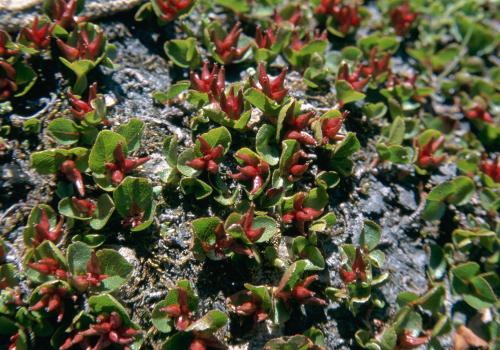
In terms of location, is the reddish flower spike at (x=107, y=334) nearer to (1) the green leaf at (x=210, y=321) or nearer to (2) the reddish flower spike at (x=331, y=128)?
(1) the green leaf at (x=210, y=321)

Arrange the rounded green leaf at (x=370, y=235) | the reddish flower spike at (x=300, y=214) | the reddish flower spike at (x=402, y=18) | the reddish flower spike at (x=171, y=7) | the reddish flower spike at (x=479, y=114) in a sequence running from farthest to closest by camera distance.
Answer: the reddish flower spike at (x=402, y=18) < the reddish flower spike at (x=479, y=114) < the reddish flower spike at (x=171, y=7) < the rounded green leaf at (x=370, y=235) < the reddish flower spike at (x=300, y=214)

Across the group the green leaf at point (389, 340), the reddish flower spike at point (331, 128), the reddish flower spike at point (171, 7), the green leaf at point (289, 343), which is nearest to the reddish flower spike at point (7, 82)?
the reddish flower spike at point (171, 7)

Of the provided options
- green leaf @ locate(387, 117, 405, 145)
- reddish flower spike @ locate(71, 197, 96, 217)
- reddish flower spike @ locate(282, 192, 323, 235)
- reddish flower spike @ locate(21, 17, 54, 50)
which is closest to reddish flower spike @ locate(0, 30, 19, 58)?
reddish flower spike @ locate(21, 17, 54, 50)

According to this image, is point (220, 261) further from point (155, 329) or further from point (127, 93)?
point (127, 93)

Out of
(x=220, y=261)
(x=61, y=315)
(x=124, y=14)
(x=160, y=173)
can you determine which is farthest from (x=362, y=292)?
(x=124, y=14)

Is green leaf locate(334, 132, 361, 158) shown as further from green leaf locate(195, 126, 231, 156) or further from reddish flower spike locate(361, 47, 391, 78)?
reddish flower spike locate(361, 47, 391, 78)
